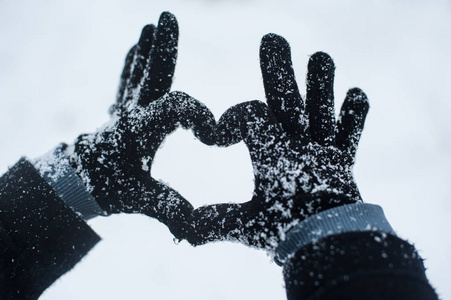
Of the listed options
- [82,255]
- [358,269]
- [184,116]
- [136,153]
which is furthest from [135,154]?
[358,269]

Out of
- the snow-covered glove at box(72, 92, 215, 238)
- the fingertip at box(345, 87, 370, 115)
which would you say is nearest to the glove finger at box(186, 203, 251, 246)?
the snow-covered glove at box(72, 92, 215, 238)

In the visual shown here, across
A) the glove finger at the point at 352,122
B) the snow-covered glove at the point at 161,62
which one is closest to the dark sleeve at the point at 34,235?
the snow-covered glove at the point at 161,62

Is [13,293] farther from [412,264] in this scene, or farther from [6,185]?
[412,264]

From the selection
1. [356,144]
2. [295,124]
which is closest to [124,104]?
[295,124]

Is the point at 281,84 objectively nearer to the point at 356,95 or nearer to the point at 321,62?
the point at 321,62

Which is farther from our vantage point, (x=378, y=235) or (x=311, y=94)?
(x=311, y=94)

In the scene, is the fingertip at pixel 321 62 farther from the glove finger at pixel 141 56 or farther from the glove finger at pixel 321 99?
the glove finger at pixel 141 56
